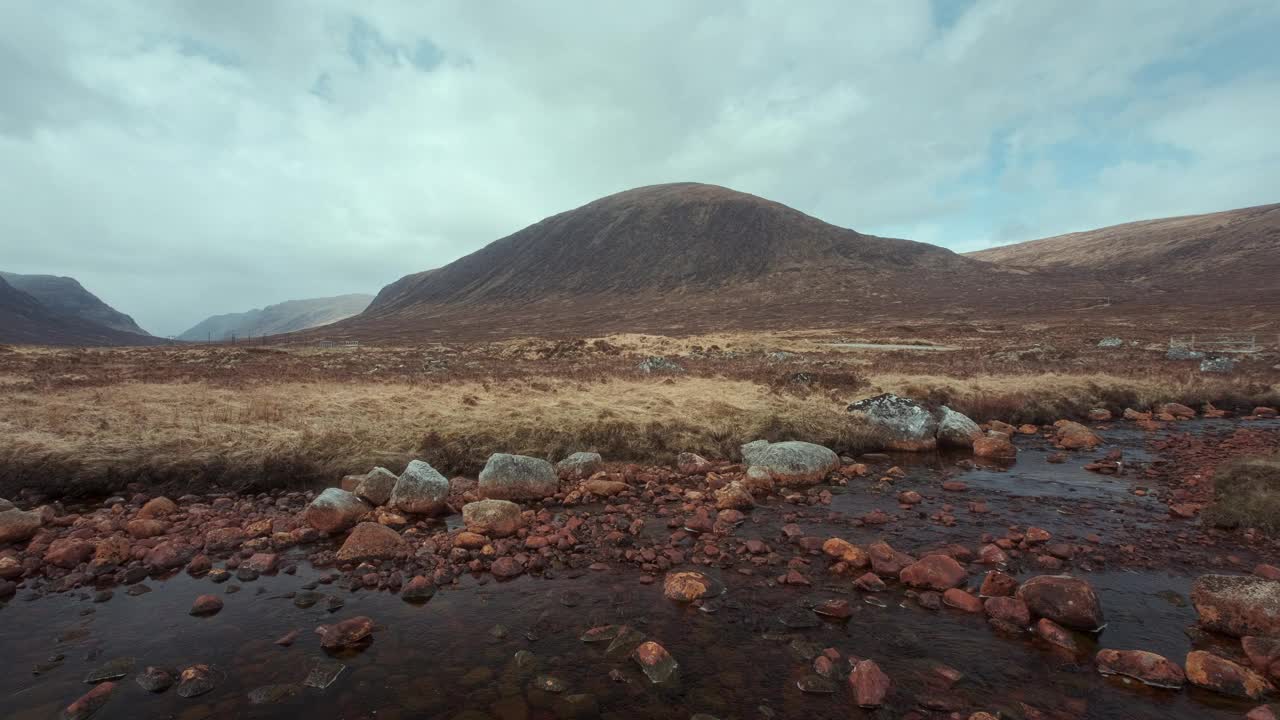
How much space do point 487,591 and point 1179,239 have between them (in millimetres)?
231758

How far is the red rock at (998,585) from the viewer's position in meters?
9.32

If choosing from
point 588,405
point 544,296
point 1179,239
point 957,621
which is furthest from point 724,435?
point 1179,239

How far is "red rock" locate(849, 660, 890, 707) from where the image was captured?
7.05 metres

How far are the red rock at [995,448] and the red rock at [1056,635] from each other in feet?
36.7

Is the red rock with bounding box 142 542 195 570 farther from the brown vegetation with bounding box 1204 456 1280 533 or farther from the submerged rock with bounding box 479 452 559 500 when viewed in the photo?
the brown vegetation with bounding box 1204 456 1280 533

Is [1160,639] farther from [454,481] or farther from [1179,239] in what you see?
[1179,239]

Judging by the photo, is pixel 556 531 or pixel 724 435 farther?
pixel 724 435

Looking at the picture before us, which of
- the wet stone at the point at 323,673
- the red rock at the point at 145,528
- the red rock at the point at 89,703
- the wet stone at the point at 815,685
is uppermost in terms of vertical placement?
the red rock at the point at 145,528

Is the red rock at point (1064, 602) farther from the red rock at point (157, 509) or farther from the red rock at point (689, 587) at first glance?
the red rock at point (157, 509)

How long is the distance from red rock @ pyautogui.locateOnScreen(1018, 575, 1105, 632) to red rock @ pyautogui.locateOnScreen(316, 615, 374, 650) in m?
10.5

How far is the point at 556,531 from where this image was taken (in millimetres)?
12359

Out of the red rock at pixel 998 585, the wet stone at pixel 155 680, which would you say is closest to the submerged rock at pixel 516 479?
the wet stone at pixel 155 680

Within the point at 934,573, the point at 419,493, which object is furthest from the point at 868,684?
the point at 419,493

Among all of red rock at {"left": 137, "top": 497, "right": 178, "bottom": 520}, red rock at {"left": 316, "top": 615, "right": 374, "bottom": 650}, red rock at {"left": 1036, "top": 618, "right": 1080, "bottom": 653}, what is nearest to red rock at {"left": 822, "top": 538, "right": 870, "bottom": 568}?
red rock at {"left": 1036, "top": 618, "right": 1080, "bottom": 653}
